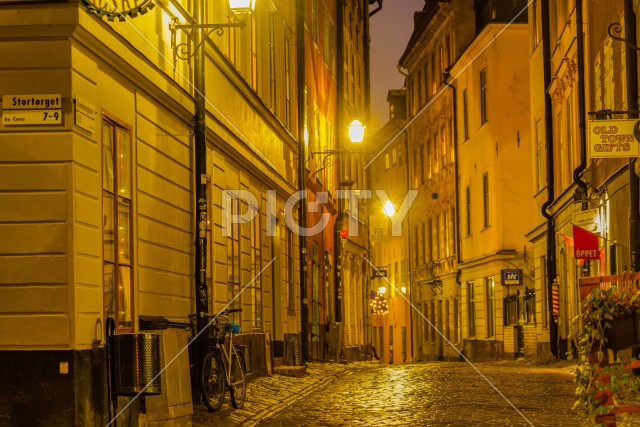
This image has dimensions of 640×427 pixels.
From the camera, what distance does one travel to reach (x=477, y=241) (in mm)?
40656

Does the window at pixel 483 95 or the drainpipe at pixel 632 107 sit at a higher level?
the window at pixel 483 95

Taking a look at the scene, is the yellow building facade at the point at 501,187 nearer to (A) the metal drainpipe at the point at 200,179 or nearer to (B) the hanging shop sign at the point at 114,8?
(A) the metal drainpipe at the point at 200,179

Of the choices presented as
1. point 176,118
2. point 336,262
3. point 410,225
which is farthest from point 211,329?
point 410,225

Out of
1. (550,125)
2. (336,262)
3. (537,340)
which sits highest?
(550,125)

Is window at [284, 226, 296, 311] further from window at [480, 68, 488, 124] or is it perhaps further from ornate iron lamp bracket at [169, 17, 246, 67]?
window at [480, 68, 488, 124]

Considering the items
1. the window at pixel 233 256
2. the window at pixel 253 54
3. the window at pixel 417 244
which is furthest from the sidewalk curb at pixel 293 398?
the window at pixel 417 244

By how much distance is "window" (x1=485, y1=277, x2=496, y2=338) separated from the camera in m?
38.6

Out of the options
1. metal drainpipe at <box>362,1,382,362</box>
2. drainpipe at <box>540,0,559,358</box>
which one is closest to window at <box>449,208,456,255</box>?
metal drainpipe at <box>362,1,382,362</box>

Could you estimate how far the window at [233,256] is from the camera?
17.2 meters

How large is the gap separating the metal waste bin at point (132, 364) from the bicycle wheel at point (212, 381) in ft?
9.39

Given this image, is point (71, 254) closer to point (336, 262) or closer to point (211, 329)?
point (211, 329)

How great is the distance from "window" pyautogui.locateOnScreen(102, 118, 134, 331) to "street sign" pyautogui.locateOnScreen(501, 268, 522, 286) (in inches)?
997

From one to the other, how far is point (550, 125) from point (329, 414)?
19.1 metres

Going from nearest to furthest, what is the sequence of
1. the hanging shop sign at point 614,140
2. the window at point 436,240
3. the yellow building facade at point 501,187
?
1. the hanging shop sign at point 614,140
2. the yellow building facade at point 501,187
3. the window at point 436,240
